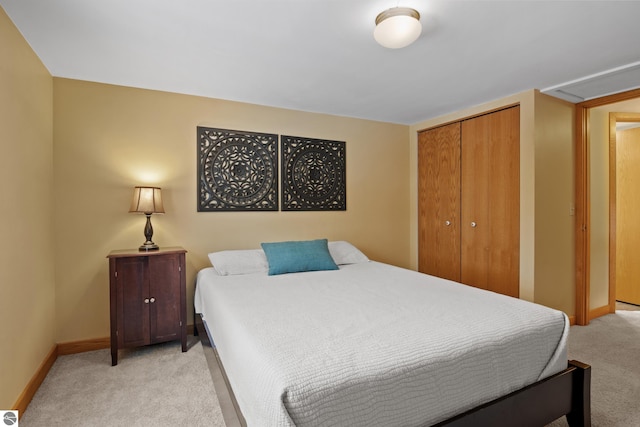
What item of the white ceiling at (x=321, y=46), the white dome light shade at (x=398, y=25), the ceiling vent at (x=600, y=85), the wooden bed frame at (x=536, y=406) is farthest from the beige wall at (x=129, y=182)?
the ceiling vent at (x=600, y=85)

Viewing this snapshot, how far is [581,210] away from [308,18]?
3.28 meters

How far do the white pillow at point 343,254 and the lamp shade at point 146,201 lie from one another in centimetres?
165

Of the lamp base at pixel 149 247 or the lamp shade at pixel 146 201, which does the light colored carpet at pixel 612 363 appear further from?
the lamp shade at pixel 146 201

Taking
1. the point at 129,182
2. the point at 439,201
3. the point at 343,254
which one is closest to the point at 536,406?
the point at 343,254

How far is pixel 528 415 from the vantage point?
1500mm

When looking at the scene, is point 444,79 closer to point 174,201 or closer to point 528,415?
point 528,415

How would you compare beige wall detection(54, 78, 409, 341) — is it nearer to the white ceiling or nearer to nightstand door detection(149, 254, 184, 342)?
the white ceiling

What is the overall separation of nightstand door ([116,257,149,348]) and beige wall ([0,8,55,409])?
494 millimetres

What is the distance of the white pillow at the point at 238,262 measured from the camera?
284 cm

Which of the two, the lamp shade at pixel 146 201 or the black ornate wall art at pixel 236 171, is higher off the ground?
the black ornate wall art at pixel 236 171

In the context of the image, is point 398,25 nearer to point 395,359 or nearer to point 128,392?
point 395,359

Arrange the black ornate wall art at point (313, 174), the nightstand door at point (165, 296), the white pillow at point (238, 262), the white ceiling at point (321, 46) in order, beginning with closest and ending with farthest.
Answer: the white ceiling at point (321, 46)
the nightstand door at point (165, 296)
the white pillow at point (238, 262)
the black ornate wall art at point (313, 174)

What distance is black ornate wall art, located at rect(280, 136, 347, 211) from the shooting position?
353cm

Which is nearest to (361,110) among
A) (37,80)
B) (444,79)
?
(444,79)
